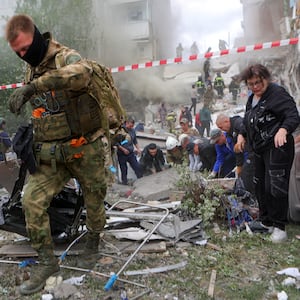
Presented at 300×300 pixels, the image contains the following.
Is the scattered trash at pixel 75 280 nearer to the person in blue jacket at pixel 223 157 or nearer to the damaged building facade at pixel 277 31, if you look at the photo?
the person in blue jacket at pixel 223 157

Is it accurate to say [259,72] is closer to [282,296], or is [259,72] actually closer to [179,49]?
[282,296]

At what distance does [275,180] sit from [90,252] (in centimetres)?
175

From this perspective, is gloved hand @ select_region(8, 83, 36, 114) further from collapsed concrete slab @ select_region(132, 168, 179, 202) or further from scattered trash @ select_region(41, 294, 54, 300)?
collapsed concrete slab @ select_region(132, 168, 179, 202)

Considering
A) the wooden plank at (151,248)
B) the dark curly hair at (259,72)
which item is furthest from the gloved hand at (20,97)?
the dark curly hair at (259,72)

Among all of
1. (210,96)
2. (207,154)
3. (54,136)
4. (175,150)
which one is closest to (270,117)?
(54,136)

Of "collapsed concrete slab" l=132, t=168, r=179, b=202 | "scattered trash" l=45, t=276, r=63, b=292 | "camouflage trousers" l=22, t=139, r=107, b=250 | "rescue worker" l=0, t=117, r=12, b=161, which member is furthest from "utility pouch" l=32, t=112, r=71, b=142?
"rescue worker" l=0, t=117, r=12, b=161

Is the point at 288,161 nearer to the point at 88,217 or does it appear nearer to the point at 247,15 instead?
the point at 88,217

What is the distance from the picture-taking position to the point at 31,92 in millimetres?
2309

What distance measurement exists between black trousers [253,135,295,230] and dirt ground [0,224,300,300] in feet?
0.74

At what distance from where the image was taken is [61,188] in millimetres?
2826

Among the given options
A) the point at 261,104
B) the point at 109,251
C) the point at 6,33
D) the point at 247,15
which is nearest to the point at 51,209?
the point at 109,251

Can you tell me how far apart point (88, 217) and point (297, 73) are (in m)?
11.8

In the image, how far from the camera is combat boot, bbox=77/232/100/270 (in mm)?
2992

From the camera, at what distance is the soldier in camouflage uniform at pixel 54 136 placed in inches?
97.3
